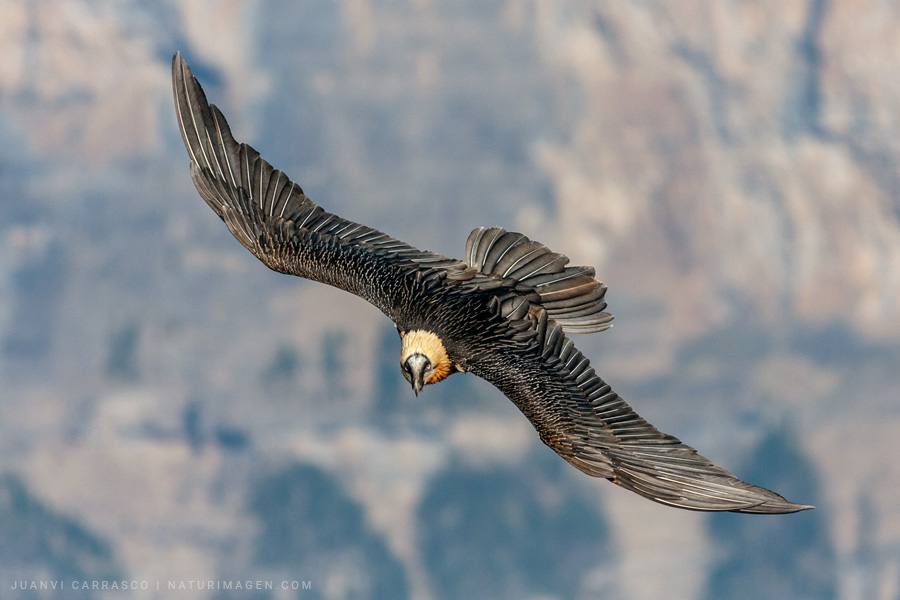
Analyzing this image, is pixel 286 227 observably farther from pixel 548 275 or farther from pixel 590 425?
pixel 590 425

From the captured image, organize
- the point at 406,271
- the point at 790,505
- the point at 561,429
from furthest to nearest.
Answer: the point at 406,271, the point at 561,429, the point at 790,505

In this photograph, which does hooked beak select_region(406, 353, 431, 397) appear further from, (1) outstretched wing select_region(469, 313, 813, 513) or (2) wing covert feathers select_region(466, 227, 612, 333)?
(2) wing covert feathers select_region(466, 227, 612, 333)

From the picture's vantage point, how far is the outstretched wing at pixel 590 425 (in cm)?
1473

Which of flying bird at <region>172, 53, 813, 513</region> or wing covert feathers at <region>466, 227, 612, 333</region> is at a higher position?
wing covert feathers at <region>466, 227, 612, 333</region>

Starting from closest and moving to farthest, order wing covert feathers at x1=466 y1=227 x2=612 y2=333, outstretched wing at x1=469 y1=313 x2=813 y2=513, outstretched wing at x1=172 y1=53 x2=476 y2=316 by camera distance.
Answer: outstretched wing at x1=469 y1=313 x2=813 y2=513, outstretched wing at x1=172 y1=53 x2=476 y2=316, wing covert feathers at x1=466 y1=227 x2=612 y2=333

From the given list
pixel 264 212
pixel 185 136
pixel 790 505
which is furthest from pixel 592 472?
pixel 185 136

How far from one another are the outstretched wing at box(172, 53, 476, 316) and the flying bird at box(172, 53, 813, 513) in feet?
0.07

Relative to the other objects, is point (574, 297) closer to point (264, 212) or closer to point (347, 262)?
point (347, 262)

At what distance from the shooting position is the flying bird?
50.2ft

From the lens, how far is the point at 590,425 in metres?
15.7

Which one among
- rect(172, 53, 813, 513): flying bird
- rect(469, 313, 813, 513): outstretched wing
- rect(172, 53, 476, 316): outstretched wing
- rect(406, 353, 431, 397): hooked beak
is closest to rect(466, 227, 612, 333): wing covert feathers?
rect(172, 53, 813, 513): flying bird

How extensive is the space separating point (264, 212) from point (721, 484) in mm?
8649

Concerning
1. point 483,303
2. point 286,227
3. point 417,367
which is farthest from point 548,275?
point 286,227

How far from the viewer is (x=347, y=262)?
1764cm
